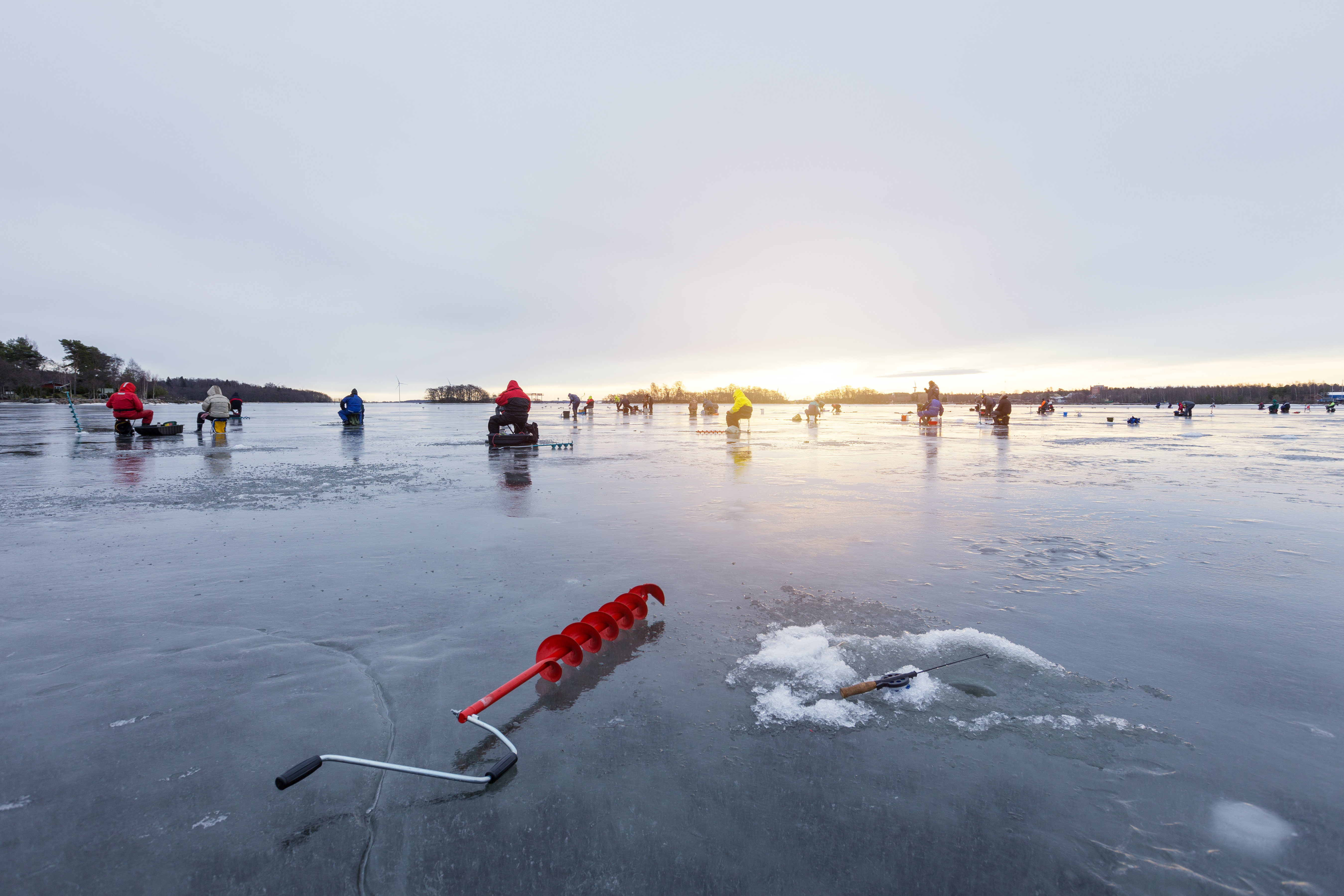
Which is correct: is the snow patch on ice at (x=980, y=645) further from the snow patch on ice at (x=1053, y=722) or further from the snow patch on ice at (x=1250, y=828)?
the snow patch on ice at (x=1250, y=828)

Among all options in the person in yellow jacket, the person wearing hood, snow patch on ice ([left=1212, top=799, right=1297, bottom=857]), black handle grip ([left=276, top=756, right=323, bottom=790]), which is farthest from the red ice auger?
the person in yellow jacket

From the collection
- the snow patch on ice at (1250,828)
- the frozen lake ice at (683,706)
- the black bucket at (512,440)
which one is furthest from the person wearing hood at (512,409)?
the snow patch on ice at (1250,828)

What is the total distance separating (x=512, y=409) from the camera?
18.0 meters

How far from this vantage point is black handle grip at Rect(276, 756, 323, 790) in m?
2.32

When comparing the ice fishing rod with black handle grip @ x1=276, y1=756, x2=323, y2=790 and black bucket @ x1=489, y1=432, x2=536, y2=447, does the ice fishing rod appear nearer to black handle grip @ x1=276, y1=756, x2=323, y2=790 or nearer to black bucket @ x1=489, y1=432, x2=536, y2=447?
black handle grip @ x1=276, y1=756, x2=323, y2=790

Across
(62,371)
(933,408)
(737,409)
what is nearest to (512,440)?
(737,409)

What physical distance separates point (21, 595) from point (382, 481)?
6569 millimetres

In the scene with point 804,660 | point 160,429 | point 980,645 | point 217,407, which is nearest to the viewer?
point 804,660

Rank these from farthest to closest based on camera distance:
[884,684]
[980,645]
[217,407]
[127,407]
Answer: [217,407], [127,407], [980,645], [884,684]

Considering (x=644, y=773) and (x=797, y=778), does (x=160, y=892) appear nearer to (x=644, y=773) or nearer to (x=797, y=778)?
(x=644, y=773)

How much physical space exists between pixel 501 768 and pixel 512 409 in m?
16.3

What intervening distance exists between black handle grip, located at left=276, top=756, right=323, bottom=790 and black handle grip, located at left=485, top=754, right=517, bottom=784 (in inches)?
27.8

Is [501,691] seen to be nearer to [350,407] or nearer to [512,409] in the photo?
[512,409]

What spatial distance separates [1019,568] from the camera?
548 cm
